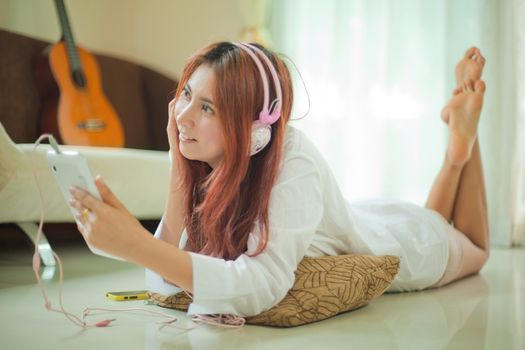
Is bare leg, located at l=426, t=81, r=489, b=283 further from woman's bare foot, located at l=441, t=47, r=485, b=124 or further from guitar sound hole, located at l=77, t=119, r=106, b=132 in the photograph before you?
guitar sound hole, located at l=77, t=119, r=106, b=132

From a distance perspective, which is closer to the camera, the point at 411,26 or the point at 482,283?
the point at 482,283

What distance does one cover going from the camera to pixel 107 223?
0.97 metres

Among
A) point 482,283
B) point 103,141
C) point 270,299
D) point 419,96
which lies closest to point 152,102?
point 103,141

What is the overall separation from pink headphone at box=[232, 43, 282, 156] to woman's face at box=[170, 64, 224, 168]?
0.07 metres

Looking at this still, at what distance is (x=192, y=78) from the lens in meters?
1.23

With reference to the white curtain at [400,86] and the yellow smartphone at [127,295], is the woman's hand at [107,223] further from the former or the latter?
the white curtain at [400,86]

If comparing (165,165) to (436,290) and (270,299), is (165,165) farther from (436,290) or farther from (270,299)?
(270,299)

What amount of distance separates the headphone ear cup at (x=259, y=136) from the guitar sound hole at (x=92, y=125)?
1904 mm

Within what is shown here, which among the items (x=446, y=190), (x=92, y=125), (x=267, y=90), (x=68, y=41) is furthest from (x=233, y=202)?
(x=68, y=41)

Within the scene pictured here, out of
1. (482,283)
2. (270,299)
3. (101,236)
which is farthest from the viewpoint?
(482,283)

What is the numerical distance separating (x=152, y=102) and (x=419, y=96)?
4.99 feet

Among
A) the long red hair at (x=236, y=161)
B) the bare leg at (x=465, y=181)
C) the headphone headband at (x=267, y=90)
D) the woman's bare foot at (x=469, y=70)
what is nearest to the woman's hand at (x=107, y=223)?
the long red hair at (x=236, y=161)

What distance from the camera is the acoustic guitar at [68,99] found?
288cm

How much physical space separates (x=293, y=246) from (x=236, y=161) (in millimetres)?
194
